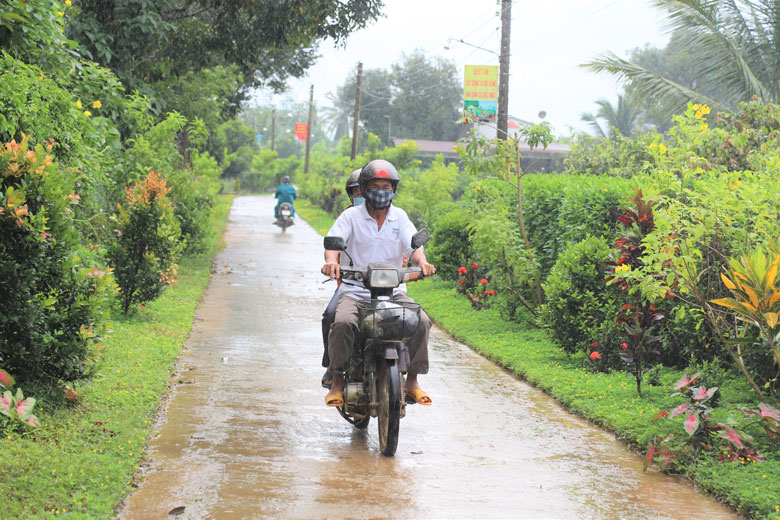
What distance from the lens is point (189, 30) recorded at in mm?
15055

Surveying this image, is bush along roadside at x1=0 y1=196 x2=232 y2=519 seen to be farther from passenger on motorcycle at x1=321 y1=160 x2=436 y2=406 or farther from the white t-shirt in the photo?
the white t-shirt

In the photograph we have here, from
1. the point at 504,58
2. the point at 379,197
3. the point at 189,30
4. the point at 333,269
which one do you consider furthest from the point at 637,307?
the point at 504,58

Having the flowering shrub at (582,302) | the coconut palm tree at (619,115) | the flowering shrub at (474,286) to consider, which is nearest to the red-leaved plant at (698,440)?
the flowering shrub at (582,302)

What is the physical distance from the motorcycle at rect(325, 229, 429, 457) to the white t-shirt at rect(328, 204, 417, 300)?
5.3 inches

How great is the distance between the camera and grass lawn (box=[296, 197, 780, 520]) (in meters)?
5.29

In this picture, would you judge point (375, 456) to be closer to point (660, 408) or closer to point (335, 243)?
point (335, 243)

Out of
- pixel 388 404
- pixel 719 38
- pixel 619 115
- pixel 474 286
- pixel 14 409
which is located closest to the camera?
pixel 14 409

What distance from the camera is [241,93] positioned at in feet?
78.3

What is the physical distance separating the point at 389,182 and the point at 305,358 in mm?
3449

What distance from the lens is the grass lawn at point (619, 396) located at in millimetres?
5285

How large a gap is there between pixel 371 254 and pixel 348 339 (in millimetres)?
739

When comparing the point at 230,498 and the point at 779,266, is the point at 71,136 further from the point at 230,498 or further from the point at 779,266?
the point at 779,266

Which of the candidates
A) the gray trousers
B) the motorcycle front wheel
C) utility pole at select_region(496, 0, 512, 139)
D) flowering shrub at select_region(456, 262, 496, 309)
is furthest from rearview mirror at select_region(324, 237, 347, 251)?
utility pole at select_region(496, 0, 512, 139)

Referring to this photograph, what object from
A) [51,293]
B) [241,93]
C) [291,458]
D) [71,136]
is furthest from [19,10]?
[241,93]
